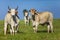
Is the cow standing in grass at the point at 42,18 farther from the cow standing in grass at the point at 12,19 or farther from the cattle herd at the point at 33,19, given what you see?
the cow standing in grass at the point at 12,19

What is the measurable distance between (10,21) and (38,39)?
463 cm

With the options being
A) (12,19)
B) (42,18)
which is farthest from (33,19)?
(12,19)

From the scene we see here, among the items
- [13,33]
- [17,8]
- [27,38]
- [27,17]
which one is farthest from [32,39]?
[27,17]

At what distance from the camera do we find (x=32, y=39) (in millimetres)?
17312

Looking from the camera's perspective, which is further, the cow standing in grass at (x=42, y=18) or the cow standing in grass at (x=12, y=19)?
the cow standing in grass at (x=42, y=18)

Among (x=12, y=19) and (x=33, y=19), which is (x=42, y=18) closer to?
(x=33, y=19)

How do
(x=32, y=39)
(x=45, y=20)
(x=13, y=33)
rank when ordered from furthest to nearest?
(x=45, y=20), (x=13, y=33), (x=32, y=39)

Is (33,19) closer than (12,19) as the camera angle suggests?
No

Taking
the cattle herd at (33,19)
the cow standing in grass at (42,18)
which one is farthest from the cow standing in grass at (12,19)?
the cow standing in grass at (42,18)

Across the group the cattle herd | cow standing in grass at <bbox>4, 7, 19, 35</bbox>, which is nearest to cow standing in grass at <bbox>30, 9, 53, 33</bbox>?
the cattle herd

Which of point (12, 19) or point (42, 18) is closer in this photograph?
point (12, 19)

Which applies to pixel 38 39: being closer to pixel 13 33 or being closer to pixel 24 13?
pixel 13 33

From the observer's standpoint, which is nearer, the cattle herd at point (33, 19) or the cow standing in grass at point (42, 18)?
the cattle herd at point (33, 19)

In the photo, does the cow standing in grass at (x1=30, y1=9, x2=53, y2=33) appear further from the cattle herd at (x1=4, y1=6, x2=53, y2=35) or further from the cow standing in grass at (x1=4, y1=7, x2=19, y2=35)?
the cow standing in grass at (x1=4, y1=7, x2=19, y2=35)
